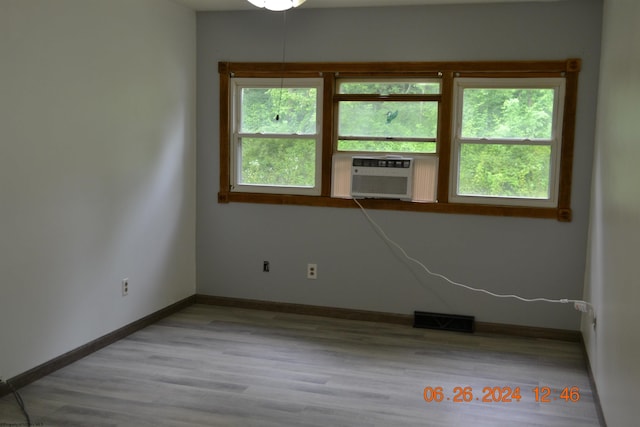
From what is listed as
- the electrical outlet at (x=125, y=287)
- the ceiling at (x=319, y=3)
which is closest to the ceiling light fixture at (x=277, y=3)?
the ceiling at (x=319, y=3)

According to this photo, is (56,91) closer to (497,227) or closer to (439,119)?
(439,119)

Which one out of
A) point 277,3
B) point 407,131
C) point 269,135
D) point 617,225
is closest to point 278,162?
point 269,135

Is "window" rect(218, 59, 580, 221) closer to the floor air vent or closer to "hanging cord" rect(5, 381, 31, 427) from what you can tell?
the floor air vent

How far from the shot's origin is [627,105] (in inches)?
112

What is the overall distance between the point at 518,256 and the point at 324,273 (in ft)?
4.93

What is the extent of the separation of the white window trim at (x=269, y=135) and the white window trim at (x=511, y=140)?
41.2 inches

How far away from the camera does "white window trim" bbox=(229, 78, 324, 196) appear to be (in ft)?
15.7

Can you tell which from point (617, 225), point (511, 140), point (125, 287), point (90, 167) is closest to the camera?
point (617, 225)

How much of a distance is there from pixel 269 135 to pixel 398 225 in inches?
50.4

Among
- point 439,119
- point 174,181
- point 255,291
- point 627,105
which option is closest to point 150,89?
point 174,181

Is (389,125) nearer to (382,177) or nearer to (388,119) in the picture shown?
(388,119)

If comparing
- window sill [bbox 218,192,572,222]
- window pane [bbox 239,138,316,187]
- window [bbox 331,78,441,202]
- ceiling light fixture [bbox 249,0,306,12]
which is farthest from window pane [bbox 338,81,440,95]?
ceiling light fixture [bbox 249,0,306,12]

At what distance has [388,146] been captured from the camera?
4688mm

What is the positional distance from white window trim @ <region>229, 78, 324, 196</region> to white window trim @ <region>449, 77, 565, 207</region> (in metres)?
1.05
